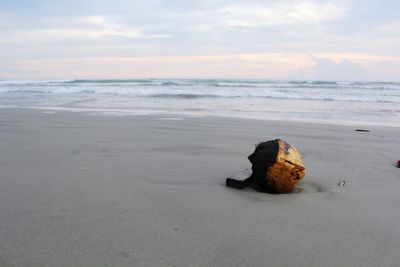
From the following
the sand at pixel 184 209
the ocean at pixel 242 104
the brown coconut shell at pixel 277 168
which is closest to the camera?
the sand at pixel 184 209

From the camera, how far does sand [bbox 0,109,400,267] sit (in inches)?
69.6

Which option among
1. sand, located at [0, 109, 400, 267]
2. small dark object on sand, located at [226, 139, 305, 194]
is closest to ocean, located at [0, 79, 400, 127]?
sand, located at [0, 109, 400, 267]

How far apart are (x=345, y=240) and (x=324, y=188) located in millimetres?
967

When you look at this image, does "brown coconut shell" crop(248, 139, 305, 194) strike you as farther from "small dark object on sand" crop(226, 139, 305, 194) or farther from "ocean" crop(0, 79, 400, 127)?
"ocean" crop(0, 79, 400, 127)

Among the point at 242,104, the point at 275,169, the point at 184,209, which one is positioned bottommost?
the point at 184,209

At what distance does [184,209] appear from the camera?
235 cm

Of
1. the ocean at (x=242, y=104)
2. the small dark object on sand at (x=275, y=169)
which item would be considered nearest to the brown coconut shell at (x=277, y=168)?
the small dark object on sand at (x=275, y=169)

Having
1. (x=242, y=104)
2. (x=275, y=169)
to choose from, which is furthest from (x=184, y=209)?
(x=242, y=104)

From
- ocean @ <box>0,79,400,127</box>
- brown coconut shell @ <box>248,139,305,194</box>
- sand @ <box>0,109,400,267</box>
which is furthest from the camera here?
ocean @ <box>0,79,400,127</box>

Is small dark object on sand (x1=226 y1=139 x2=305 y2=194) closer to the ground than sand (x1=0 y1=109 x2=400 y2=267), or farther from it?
farther from it

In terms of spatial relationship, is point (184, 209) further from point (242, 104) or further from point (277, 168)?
point (242, 104)

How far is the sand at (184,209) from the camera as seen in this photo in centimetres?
177

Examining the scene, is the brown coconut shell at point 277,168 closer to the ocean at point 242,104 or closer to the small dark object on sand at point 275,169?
the small dark object on sand at point 275,169

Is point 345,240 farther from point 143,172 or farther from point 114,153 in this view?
point 114,153
